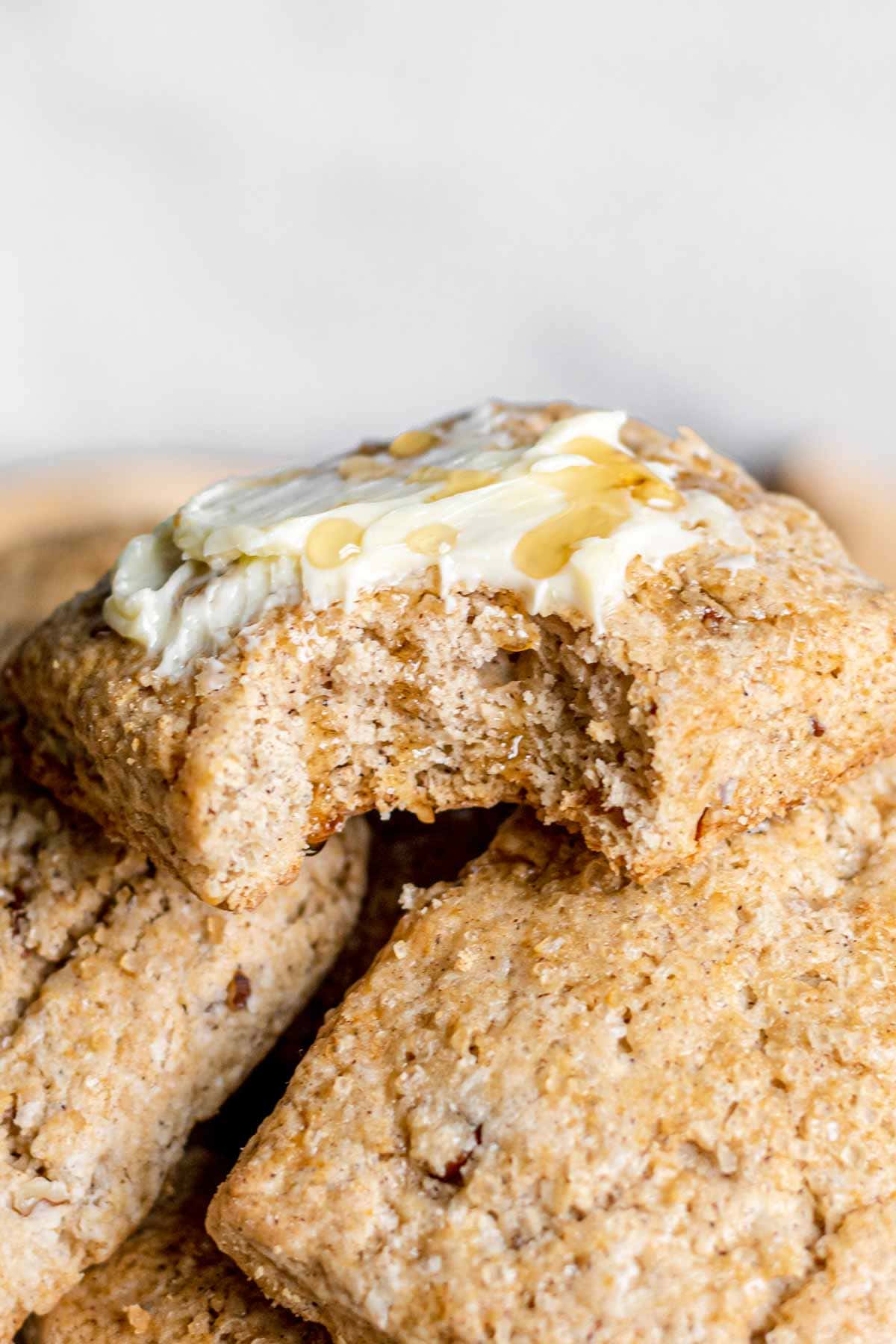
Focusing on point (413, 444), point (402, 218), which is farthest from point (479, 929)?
point (402, 218)

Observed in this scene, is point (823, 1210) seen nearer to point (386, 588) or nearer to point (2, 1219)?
point (386, 588)

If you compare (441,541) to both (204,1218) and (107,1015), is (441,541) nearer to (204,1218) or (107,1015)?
(107,1015)

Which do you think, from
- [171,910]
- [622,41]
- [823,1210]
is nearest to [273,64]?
[622,41]

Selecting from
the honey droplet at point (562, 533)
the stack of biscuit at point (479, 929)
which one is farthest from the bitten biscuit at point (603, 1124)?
the honey droplet at point (562, 533)

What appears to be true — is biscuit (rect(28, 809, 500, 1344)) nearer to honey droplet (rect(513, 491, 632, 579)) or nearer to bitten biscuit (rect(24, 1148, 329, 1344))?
bitten biscuit (rect(24, 1148, 329, 1344))

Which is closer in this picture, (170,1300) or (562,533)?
(562,533)

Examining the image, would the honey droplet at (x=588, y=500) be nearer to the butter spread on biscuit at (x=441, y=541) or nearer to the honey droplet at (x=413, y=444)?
the butter spread on biscuit at (x=441, y=541)
